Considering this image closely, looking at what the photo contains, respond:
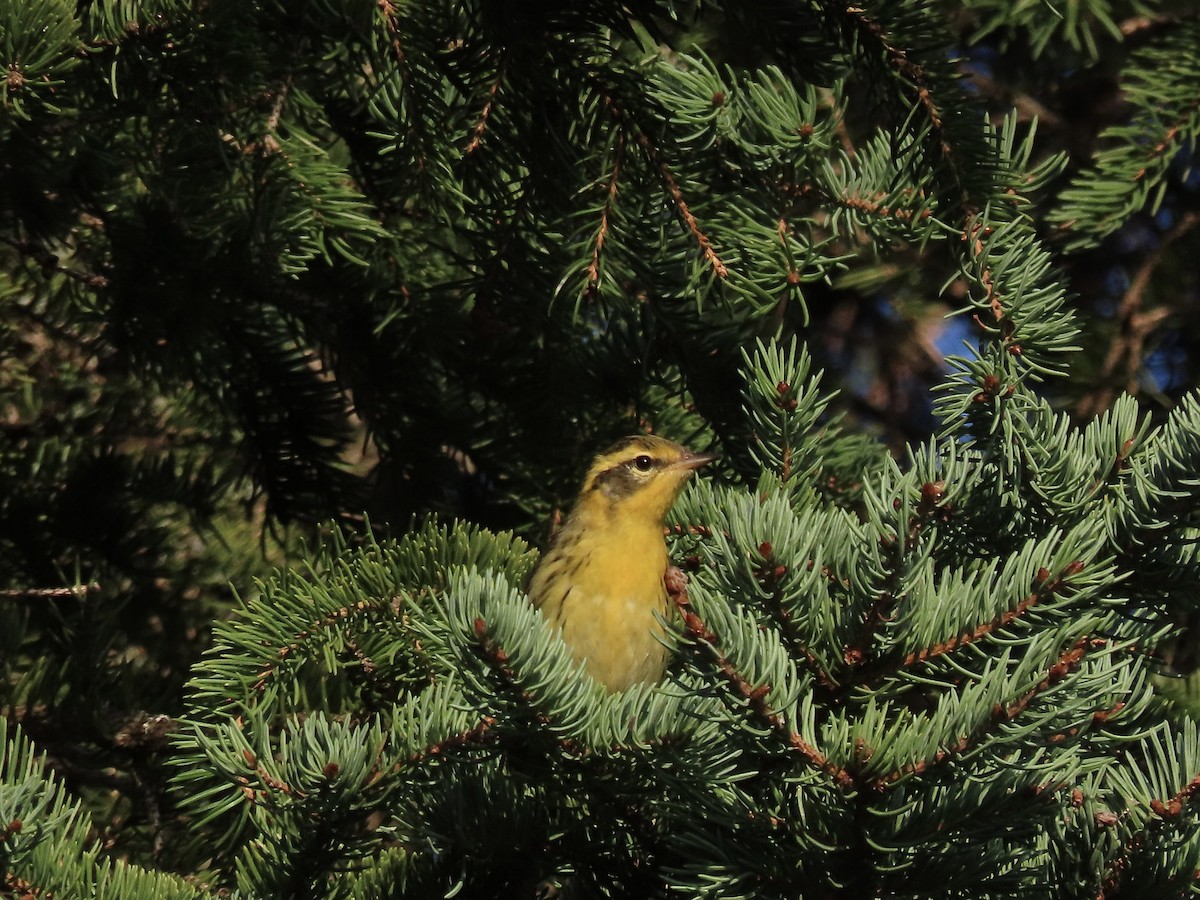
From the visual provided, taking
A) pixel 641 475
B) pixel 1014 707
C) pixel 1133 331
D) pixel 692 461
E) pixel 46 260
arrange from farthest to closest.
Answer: pixel 1133 331 < pixel 641 475 < pixel 692 461 < pixel 46 260 < pixel 1014 707

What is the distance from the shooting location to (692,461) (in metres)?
3.72

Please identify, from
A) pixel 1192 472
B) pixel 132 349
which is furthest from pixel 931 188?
pixel 132 349

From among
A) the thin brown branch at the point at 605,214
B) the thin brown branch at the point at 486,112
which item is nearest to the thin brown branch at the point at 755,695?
the thin brown branch at the point at 605,214

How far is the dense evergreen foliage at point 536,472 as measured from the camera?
184 cm

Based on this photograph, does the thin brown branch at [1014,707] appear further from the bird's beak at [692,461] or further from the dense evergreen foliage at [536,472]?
the bird's beak at [692,461]

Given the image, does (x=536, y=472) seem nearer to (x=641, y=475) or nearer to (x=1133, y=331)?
(x=641, y=475)

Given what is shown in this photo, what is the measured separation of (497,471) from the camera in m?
3.87

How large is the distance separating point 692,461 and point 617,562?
0.36 metres

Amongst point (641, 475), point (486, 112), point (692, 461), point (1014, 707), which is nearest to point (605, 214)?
point (486, 112)

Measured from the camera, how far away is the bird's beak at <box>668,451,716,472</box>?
367cm

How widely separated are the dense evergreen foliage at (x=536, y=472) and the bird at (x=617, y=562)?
0.44 feet

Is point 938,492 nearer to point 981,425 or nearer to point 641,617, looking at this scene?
point 981,425

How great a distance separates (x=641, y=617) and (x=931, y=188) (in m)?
1.45

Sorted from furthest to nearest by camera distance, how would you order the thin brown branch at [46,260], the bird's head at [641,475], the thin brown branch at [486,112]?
the bird's head at [641,475]
the thin brown branch at [46,260]
the thin brown branch at [486,112]
